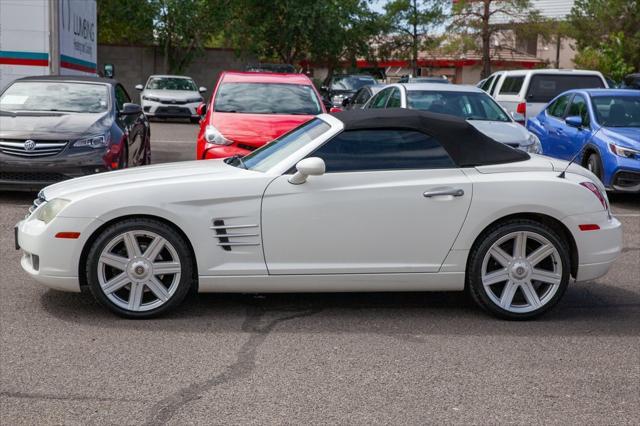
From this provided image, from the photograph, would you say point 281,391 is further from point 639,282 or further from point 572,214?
point 639,282

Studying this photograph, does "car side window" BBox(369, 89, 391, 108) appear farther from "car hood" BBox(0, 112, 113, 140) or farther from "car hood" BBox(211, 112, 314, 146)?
"car hood" BBox(0, 112, 113, 140)

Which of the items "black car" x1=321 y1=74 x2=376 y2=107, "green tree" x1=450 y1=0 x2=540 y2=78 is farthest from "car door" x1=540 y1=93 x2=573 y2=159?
"green tree" x1=450 y1=0 x2=540 y2=78

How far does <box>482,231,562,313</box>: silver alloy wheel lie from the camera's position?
6.50 m

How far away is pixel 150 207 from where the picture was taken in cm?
625

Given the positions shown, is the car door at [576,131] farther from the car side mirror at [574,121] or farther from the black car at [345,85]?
the black car at [345,85]

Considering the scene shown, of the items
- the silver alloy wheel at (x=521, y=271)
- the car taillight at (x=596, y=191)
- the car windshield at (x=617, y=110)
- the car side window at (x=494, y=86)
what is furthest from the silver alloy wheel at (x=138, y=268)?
the car side window at (x=494, y=86)

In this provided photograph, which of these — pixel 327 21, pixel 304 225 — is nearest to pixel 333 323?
pixel 304 225

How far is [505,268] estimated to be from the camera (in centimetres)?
652

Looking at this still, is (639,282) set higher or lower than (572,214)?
lower

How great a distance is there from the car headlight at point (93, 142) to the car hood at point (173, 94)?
18.8m

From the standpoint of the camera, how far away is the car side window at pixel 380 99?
1475 cm

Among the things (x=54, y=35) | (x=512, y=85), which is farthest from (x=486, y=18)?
(x=54, y=35)

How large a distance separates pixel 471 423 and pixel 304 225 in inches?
84.8

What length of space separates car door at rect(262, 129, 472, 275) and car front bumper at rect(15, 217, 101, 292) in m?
1.22
